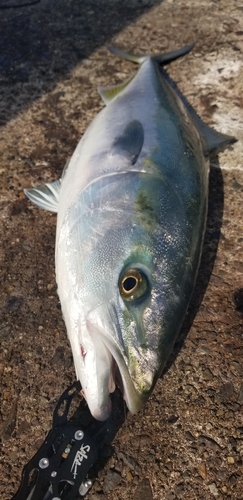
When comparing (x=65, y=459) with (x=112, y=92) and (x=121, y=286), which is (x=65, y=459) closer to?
(x=121, y=286)

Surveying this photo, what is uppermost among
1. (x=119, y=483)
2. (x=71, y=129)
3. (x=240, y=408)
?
(x=71, y=129)

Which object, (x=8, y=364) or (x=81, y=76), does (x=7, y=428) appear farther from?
(x=81, y=76)

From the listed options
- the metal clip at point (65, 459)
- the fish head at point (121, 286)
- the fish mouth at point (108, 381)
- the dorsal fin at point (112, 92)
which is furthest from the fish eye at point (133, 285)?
the dorsal fin at point (112, 92)

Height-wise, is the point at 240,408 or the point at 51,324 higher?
the point at 51,324

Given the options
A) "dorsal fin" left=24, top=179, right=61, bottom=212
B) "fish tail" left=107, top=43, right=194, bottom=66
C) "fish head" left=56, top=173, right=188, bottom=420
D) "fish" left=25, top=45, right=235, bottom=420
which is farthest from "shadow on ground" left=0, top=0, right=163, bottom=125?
"fish head" left=56, top=173, right=188, bottom=420

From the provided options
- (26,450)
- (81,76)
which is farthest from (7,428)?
(81,76)

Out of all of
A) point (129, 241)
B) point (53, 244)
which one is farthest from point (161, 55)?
point (129, 241)
